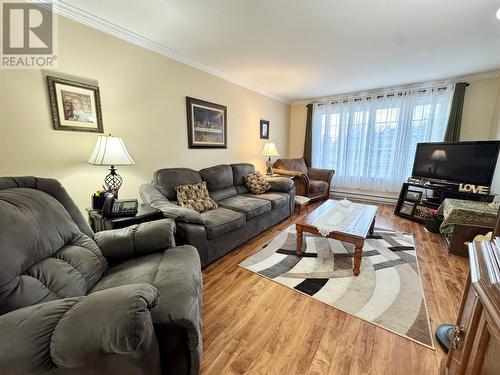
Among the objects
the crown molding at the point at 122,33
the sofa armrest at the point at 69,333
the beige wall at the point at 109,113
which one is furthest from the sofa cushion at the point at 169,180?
the sofa armrest at the point at 69,333

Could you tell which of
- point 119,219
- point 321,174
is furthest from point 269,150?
point 119,219

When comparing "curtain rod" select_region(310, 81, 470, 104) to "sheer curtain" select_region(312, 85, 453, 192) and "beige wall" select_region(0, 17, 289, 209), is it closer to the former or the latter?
"sheer curtain" select_region(312, 85, 453, 192)

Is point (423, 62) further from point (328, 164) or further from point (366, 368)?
point (366, 368)

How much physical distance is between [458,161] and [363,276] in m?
2.66

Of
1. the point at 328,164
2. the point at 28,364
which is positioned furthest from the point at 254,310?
the point at 328,164

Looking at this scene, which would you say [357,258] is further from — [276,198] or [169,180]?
[169,180]

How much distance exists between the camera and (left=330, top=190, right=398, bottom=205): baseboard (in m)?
4.47

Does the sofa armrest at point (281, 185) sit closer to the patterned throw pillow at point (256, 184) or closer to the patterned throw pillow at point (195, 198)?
the patterned throw pillow at point (256, 184)

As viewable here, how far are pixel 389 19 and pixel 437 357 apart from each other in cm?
262

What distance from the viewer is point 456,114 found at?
140 inches

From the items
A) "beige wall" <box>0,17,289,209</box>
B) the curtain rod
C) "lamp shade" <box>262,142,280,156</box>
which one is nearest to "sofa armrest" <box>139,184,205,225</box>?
"beige wall" <box>0,17,289,209</box>

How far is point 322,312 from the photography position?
1.57m

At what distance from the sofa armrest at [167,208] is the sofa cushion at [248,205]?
0.64 metres

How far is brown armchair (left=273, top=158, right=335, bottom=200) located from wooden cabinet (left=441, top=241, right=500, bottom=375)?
328 centimetres
